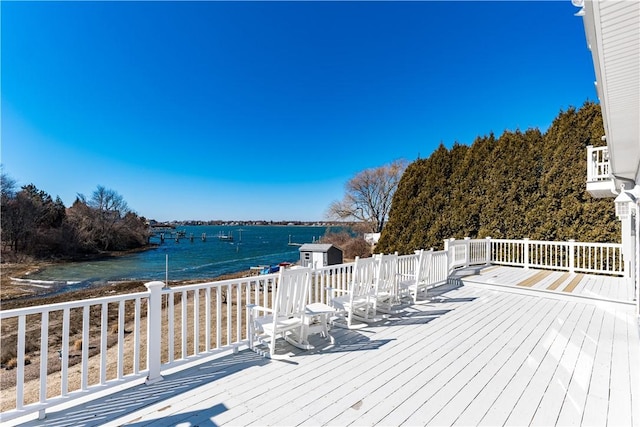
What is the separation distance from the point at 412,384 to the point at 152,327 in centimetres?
248

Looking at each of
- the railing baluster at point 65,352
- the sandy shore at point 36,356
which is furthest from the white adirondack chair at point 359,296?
the sandy shore at point 36,356

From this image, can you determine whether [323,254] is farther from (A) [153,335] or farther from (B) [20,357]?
(B) [20,357]

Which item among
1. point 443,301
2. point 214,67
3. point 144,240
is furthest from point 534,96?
point 144,240

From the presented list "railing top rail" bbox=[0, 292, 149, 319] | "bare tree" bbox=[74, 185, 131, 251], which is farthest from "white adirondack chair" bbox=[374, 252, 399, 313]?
"bare tree" bbox=[74, 185, 131, 251]

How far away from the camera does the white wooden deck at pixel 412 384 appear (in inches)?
90.2

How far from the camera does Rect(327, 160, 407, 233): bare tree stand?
24.7 m

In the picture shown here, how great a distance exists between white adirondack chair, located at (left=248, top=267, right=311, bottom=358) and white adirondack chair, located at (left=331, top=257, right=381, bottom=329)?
0.88 metres

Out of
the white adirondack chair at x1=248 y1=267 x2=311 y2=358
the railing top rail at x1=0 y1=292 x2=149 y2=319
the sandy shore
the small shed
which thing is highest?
the railing top rail at x1=0 y1=292 x2=149 y2=319

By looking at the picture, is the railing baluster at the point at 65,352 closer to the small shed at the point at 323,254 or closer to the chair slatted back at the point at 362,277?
the chair slatted back at the point at 362,277

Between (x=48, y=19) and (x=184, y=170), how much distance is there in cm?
1960

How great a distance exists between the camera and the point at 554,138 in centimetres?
1159

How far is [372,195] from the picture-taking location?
82.8ft

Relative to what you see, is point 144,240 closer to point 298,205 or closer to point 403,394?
point 298,205

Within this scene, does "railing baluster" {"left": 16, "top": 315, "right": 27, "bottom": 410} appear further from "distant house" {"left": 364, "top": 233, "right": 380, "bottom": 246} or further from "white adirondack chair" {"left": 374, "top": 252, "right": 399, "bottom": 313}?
"distant house" {"left": 364, "top": 233, "right": 380, "bottom": 246}
